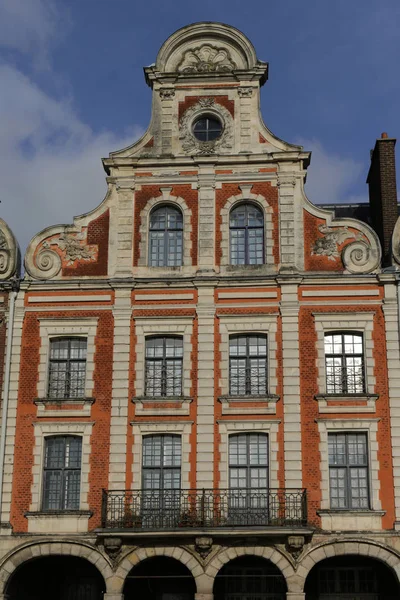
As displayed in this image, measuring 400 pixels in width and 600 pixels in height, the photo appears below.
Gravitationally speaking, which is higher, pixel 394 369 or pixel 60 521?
pixel 394 369

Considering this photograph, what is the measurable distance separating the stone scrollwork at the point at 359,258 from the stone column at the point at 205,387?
3.73 metres

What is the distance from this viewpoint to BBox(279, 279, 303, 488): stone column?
23.3 m

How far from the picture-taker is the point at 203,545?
22.4 meters

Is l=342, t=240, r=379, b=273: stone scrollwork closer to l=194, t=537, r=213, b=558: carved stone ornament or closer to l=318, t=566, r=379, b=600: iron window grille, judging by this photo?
l=318, t=566, r=379, b=600: iron window grille

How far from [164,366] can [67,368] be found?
2598 millimetres

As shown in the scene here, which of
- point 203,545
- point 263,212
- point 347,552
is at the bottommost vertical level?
point 347,552

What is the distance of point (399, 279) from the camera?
2448 centimetres

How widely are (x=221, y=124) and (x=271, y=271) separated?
4.68 m

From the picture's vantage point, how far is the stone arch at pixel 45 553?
75.0 ft

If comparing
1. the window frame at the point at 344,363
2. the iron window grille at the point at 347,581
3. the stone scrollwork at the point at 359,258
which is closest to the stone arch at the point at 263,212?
the stone scrollwork at the point at 359,258

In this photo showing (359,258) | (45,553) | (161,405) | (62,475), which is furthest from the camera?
(359,258)

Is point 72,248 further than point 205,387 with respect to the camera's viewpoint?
Yes

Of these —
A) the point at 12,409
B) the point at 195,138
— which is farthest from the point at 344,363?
the point at 12,409

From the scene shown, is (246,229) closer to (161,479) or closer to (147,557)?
(161,479)
